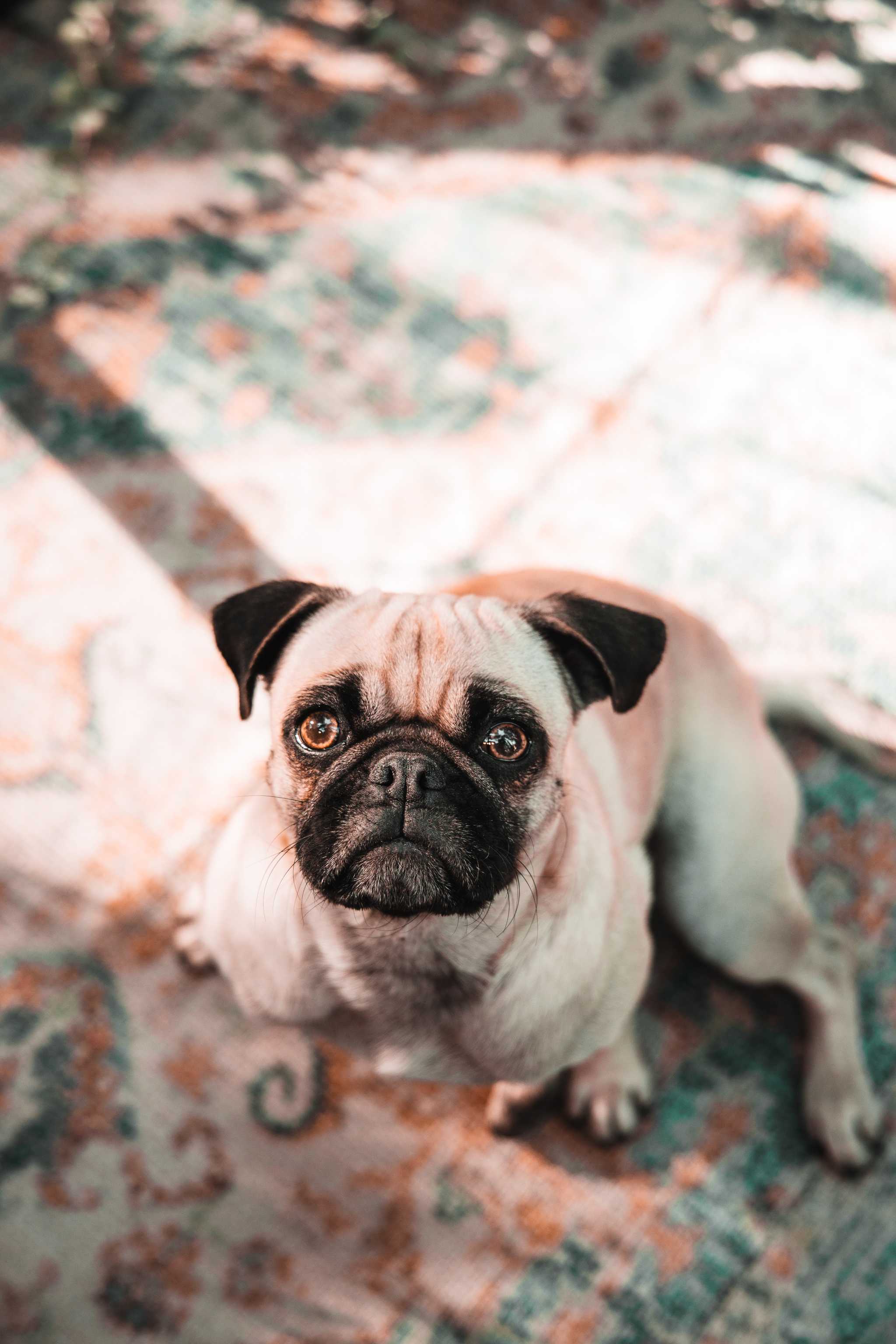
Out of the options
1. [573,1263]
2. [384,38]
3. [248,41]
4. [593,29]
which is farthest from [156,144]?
[573,1263]

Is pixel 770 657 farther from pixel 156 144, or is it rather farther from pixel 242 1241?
pixel 156 144

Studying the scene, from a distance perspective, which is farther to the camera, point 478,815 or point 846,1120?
point 846,1120

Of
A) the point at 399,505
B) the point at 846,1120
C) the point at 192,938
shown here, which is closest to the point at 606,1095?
the point at 846,1120

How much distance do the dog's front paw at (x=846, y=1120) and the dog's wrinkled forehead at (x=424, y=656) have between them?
1416mm

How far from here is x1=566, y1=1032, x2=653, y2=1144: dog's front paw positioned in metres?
2.48

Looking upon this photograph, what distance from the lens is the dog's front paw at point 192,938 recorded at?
256 cm

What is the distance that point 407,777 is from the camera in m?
1.56

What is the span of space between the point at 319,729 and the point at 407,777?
0.22 m

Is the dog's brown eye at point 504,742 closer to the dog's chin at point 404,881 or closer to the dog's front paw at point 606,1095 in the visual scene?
the dog's chin at point 404,881

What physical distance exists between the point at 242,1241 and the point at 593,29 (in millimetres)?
4325

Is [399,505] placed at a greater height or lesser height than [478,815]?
lesser

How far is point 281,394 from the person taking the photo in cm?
331

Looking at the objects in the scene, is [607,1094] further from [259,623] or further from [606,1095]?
[259,623]

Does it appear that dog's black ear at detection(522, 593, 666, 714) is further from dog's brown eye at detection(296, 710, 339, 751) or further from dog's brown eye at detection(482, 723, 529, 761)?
dog's brown eye at detection(296, 710, 339, 751)
